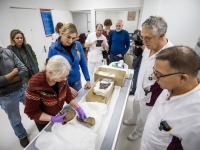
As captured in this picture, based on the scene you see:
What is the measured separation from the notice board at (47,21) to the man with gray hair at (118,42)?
7.64 ft

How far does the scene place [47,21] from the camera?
3.48 meters

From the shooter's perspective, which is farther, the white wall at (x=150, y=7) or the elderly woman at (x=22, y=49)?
→ the white wall at (x=150, y=7)

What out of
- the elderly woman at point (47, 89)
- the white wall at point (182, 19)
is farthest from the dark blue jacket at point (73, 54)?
the white wall at point (182, 19)

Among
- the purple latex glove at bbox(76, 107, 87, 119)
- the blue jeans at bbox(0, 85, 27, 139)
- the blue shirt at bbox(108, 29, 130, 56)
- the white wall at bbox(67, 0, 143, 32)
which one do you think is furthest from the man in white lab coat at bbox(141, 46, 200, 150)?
the white wall at bbox(67, 0, 143, 32)

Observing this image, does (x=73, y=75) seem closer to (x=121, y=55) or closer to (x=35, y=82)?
(x=35, y=82)

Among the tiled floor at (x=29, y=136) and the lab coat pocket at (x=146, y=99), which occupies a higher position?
the lab coat pocket at (x=146, y=99)

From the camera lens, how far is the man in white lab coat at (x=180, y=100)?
608 millimetres

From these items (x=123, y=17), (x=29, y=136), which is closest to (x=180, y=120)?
(x=29, y=136)

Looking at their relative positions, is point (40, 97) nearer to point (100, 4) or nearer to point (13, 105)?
point (13, 105)

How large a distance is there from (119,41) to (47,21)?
265cm

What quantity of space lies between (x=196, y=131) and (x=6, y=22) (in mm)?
3735

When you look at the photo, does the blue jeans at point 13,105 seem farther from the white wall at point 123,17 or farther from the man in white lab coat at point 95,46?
the white wall at point 123,17

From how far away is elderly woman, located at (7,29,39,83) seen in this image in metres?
1.77

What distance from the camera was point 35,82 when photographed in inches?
32.2
